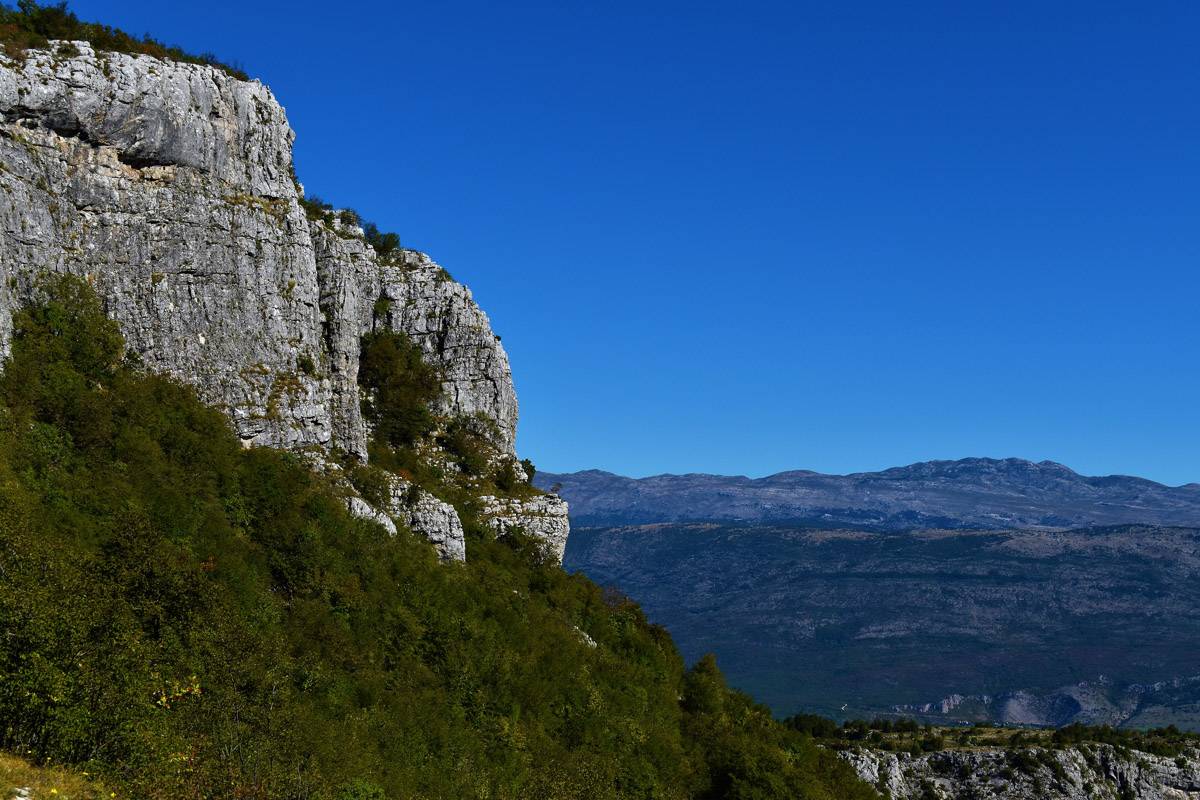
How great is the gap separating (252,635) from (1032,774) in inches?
4609

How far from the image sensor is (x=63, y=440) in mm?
58594

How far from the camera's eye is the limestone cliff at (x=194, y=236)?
62312 mm

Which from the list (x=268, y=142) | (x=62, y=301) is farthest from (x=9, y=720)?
(x=268, y=142)

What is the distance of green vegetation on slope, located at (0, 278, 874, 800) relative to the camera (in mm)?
41219

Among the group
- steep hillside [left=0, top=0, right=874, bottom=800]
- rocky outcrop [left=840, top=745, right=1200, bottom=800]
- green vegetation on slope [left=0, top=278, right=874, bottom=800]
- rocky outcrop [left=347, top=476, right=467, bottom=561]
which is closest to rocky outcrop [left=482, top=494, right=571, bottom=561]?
steep hillside [left=0, top=0, right=874, bottom=800]

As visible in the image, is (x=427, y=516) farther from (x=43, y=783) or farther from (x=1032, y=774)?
(x=1032, y=774)

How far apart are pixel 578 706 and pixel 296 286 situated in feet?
130

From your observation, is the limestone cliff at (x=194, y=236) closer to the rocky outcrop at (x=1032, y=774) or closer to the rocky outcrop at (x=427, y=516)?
the rocky outcrop at (x=427, y=516)

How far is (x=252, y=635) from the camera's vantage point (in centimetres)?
5356

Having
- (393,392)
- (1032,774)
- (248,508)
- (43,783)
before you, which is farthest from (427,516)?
(1032,774)

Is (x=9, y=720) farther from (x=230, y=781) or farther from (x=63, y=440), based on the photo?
(x=63, y=440)

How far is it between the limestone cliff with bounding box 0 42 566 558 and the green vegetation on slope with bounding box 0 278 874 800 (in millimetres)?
2475

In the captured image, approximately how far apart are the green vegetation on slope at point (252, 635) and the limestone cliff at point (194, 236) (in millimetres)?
2475

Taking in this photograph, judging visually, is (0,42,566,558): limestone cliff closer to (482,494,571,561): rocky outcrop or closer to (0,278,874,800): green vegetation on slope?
(0,278,874,800): green vegetation on slope
